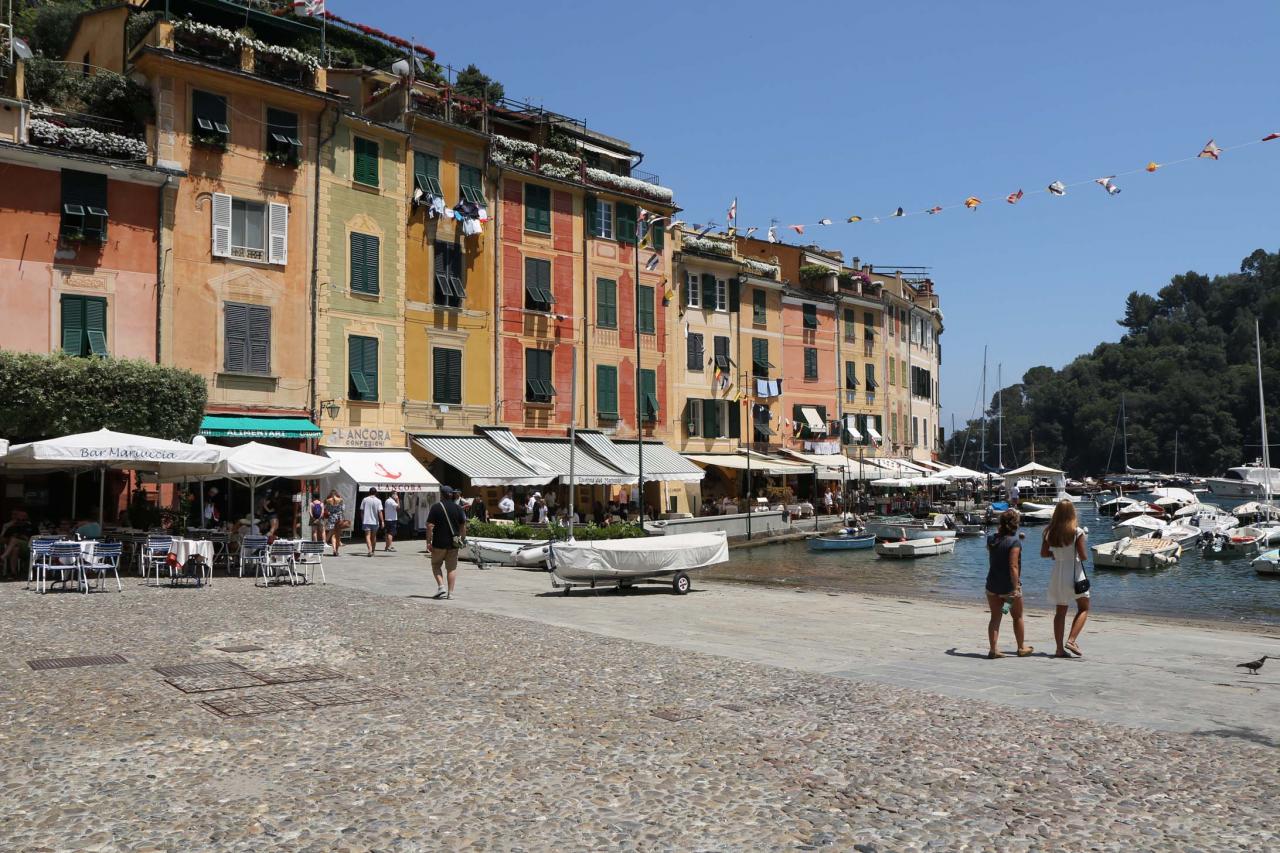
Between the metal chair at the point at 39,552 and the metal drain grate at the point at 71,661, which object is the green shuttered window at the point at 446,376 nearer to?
the metal chair at the point at 39,552

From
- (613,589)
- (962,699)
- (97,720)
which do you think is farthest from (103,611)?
(962,699)

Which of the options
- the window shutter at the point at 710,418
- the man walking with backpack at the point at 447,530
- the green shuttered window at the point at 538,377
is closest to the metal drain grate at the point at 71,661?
the man walking with backpack at the point at 447,530

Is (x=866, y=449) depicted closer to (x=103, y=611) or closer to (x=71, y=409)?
(x=71, y=409)

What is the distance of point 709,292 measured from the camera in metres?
46.8

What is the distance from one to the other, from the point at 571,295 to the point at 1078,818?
3452 centimetres

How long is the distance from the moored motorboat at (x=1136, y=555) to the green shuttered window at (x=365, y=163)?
26949 mm

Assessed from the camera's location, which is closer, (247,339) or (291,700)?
(291,700)

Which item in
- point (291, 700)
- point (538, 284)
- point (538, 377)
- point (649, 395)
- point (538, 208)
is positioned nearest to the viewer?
point (291, 700)

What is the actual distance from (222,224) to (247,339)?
3.16 metres

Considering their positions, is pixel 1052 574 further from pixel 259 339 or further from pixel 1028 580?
pixel 259 339

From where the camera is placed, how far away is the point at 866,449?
57.1 m

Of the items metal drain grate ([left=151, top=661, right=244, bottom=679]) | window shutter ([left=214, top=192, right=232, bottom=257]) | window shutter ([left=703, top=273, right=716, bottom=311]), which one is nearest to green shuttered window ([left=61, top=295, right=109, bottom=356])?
window shutter ([left=214, top=192, right=232, bottom=257])

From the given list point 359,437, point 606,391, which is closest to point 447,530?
point 359,437

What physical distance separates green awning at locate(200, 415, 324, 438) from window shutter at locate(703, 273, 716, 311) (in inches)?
807
